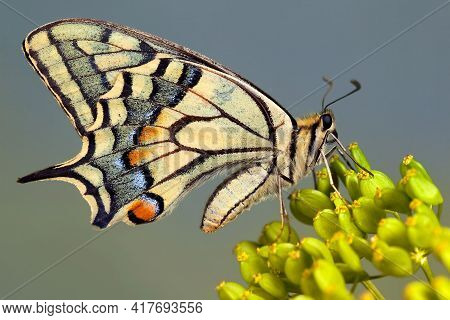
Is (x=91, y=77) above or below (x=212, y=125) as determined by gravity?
above

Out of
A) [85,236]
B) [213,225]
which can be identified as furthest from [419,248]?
[85,236]

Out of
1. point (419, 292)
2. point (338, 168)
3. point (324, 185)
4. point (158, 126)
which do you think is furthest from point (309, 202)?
point (419, 292)

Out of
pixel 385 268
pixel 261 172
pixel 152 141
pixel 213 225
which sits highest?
pixel 152 141

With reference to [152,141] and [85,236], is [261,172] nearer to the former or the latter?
[152,141]

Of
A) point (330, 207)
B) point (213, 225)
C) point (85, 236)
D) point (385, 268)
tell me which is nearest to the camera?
point (385, 268)

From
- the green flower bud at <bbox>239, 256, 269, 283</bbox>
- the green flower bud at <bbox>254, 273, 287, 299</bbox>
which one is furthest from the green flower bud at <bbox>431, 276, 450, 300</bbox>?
the green flower bud at <bbox>239, 256, 269, 283</bbox>
